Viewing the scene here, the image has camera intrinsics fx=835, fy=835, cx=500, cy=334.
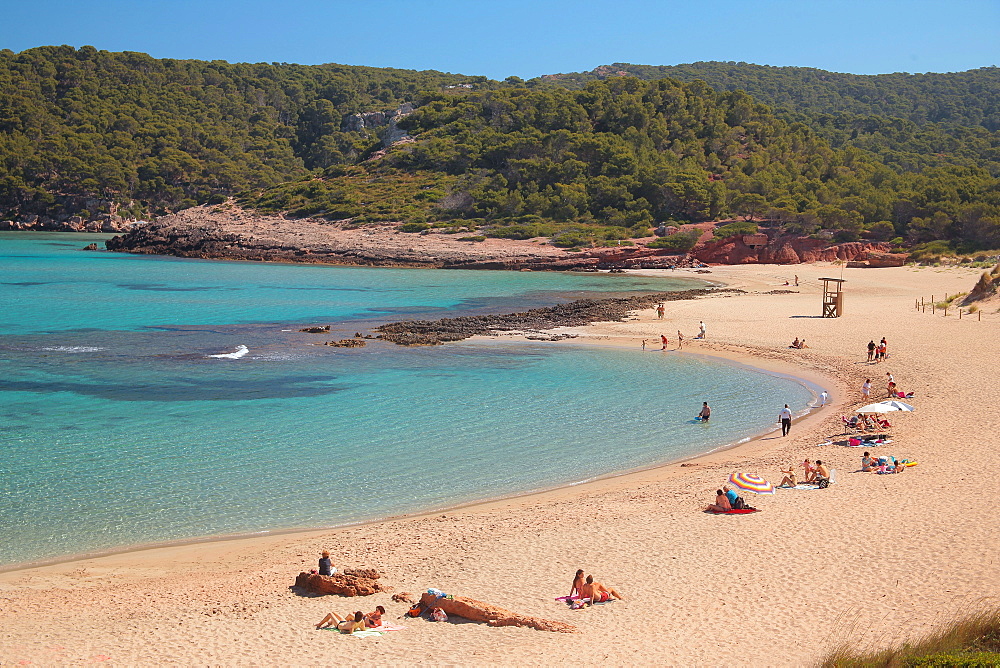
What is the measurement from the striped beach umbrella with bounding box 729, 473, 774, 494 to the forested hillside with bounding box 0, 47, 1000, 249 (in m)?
56.8

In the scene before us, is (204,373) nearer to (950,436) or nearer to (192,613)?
(192,613)

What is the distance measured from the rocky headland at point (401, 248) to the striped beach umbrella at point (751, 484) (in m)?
53.0

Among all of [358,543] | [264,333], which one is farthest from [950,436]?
[264,333]

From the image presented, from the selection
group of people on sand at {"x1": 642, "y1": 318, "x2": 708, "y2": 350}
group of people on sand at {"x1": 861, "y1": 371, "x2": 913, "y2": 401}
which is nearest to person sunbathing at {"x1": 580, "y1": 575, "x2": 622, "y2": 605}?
group of people on sand at {"x1": 861, "y1": 371, "x2": 913, "y2": 401}

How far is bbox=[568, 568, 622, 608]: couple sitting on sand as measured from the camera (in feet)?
36.0

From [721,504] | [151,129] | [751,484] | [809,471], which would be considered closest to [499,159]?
[151,129]

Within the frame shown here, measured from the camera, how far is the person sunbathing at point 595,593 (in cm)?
1099

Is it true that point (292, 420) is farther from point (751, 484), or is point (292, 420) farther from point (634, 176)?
point (634, 176)

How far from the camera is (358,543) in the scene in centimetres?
1341

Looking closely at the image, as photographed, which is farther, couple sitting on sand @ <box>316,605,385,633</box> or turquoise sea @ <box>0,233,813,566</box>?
turquoise sea @ <box>0,233,813,566</box>

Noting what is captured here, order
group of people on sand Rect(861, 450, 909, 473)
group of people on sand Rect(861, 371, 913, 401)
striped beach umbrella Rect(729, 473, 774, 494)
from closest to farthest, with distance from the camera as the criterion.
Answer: striped beach umbrella Rect(729, 473, 774, 494), group of people on sand Rect(861, 450, 909, 473), group of people on sand Rect(861, 371, 913, 401)

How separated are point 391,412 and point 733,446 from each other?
353 inches

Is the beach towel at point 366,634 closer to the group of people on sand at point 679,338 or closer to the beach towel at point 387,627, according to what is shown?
the beach towel at point 387,627

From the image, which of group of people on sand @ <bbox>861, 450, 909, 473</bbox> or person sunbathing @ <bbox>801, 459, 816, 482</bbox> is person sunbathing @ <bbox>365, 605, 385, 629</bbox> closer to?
person sunbathing @ <bbox>801, 459, 816, 482</bbox>
